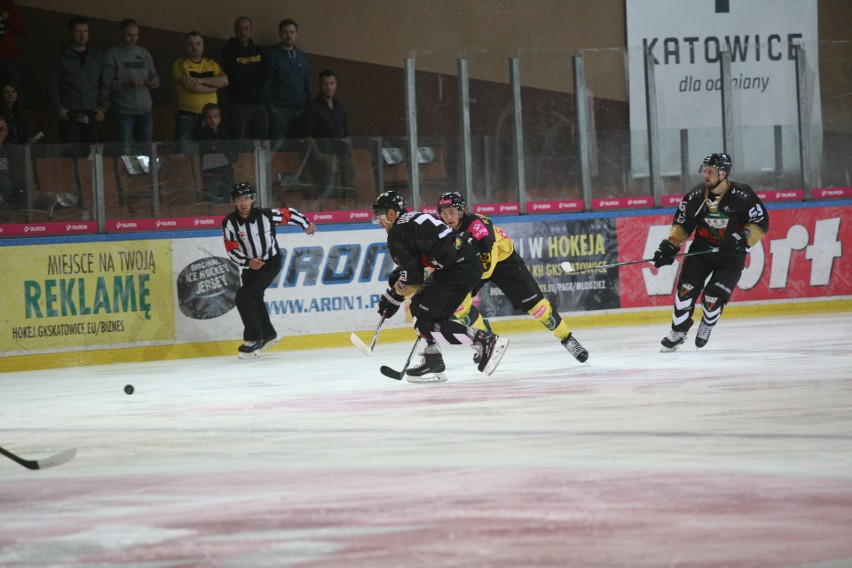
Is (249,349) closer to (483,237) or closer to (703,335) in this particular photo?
(483,237)

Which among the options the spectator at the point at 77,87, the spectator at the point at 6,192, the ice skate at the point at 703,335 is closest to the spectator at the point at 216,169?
the spectator at the point at 77,87

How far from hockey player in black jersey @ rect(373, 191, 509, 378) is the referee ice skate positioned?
257 cm

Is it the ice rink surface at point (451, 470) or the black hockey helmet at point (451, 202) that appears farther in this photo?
the black hockey helmet at point (451, 202)

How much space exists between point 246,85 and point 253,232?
1.85m

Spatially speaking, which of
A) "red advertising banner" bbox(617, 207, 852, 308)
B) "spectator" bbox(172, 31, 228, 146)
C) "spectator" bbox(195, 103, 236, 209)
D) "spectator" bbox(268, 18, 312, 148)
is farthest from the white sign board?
"spectator" bbox(172, 31, 228, 146)

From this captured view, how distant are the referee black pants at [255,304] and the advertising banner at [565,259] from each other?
2.15 meters

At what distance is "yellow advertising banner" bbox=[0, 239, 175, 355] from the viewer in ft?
31.2

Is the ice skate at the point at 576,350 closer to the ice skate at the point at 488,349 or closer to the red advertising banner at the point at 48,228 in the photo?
the ice skate at the point at 488,349

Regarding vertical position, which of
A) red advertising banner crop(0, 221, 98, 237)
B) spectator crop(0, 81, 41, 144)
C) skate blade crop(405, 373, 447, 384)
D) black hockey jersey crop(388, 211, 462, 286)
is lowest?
skate blade crop(405, 373, 447, 384)

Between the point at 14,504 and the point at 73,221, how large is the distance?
597 centimetres

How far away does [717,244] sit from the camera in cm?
892

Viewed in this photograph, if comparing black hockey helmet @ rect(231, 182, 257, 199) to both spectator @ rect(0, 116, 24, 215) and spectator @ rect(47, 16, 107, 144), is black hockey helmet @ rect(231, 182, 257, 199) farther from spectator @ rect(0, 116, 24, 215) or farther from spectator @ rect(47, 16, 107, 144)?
spectator @ rect(0, 116, 24, 215)

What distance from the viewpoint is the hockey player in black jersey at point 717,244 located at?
880 cm

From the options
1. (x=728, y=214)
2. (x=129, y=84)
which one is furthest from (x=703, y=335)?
(x=129, y=84)
